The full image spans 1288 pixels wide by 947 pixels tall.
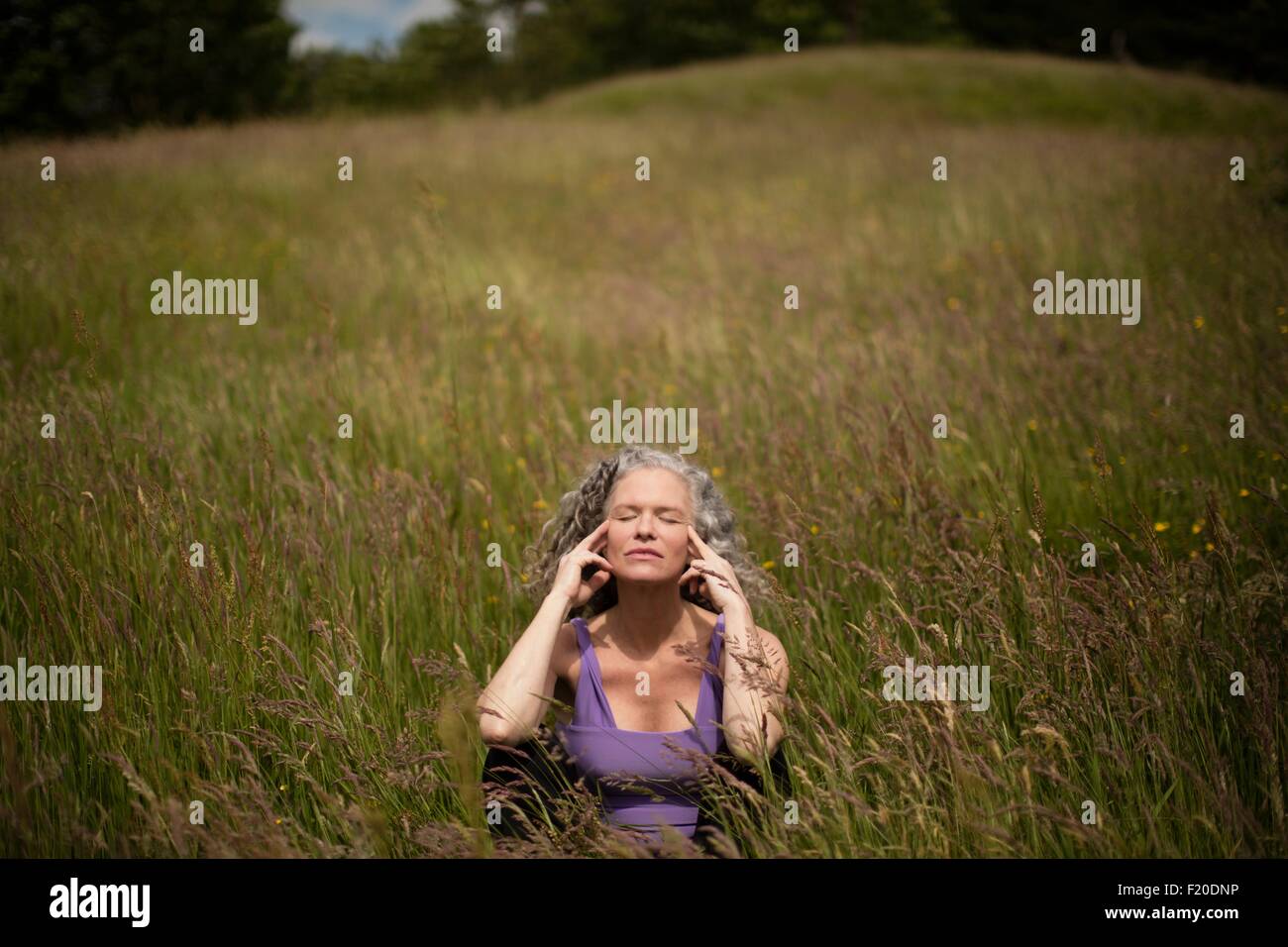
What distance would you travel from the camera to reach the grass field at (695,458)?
6.52ft

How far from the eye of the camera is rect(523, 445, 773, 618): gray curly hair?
7.91 feet

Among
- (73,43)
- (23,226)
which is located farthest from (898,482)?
(73,43)

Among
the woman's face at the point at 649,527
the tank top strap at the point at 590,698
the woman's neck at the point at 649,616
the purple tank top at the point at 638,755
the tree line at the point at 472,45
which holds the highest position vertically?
the tree line at the point at 472,45

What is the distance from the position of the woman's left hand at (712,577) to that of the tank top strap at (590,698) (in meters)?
0.33

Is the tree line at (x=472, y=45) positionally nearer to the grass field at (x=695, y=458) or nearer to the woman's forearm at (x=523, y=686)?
the grass field at (x=695, y=458)

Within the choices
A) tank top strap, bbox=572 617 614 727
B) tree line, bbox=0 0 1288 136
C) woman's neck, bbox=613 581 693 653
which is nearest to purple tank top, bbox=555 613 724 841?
tank top strap, bbox=572 617 614 727

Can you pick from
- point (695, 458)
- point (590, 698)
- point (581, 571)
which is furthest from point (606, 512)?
point (695, 458)

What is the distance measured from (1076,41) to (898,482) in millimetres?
36272

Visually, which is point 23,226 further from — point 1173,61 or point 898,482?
point 1173,61

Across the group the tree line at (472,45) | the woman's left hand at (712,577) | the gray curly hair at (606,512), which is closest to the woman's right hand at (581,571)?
the gray curly hair at (606,512)

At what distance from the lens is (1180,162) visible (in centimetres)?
927

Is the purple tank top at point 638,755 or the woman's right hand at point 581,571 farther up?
the woman's right hand at point 581,571

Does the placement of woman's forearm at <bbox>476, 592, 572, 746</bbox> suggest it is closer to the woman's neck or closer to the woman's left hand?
the woman's neck

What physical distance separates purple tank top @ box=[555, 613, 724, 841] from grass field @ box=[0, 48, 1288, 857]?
187 millimetres
